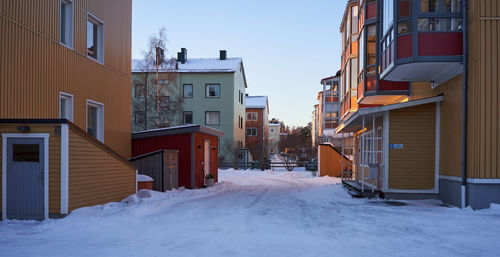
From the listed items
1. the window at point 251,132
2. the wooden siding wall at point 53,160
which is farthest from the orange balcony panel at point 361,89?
the window at point 251,132

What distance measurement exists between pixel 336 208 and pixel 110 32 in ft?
34.3

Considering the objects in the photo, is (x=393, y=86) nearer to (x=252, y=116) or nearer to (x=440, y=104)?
(x=440, y=104)

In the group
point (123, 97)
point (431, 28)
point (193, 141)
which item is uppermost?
point (431, 28)

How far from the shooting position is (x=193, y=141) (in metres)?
16.7

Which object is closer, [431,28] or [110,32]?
[431,28]

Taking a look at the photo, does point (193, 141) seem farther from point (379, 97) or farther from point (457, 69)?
point (457, 69)

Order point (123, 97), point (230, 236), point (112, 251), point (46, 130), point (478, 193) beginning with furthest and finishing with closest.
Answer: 1. point (123, 97)
2. point (478, 193)
3. point (46, 130)
4. point (230, 236)
5. point (112, 251)

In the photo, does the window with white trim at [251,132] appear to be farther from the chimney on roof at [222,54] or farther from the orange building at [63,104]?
the orange building at [63,104]

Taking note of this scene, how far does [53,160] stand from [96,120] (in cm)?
606

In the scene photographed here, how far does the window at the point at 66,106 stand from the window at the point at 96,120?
151cm

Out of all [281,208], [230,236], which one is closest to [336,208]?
[281,208]

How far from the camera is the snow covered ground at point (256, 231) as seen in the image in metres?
6.34

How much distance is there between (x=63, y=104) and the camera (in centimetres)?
1288

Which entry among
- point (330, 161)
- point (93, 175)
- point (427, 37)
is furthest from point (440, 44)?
point (330, 161)
